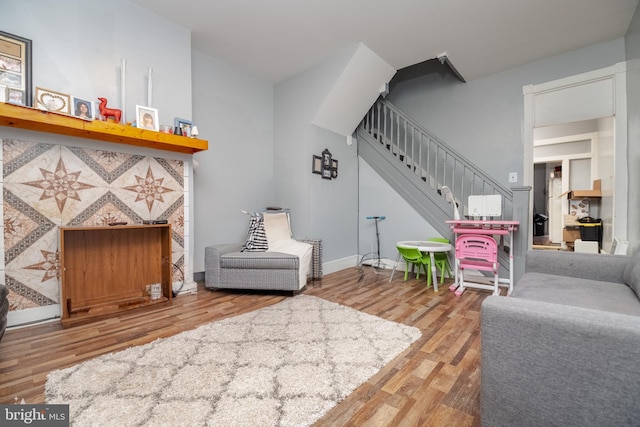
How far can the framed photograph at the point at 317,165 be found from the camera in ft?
13.4

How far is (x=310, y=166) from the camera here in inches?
160

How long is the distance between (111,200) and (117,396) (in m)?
1.98

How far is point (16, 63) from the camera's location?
219 cm

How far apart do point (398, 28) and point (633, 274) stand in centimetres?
307

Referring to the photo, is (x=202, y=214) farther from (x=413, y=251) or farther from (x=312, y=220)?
(x=413, y=251)

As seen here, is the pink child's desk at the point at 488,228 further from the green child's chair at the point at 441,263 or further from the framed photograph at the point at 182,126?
the framed photograph at the point at 182,126

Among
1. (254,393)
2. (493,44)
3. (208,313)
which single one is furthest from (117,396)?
(493,44)

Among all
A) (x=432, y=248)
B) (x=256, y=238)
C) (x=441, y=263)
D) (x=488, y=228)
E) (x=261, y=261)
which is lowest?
(x=441, y=263)

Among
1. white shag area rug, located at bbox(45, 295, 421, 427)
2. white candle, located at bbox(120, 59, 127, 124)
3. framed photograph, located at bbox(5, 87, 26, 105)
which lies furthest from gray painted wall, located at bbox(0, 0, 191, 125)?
white shag area rug, located at bbox(45, 295, 421, 427)

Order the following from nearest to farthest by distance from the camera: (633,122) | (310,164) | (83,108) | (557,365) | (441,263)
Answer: (557,365), (83,108), (633,122), (441,263), (310,164)

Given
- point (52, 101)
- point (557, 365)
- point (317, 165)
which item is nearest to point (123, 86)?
point (52, 101)

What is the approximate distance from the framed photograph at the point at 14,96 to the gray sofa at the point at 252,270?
1997 mm

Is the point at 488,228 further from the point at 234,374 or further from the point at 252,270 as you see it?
the point at 234,374

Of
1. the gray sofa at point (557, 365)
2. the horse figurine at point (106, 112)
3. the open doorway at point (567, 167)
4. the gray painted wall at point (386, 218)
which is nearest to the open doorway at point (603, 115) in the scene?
the open doorway at point (567, 167)
